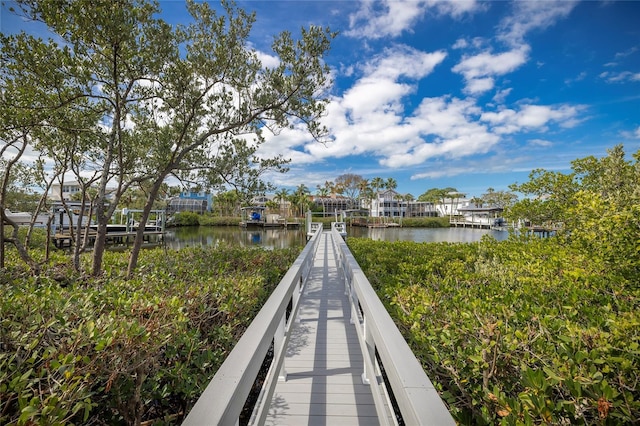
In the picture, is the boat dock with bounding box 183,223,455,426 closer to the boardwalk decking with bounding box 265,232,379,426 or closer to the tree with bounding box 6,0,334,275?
the boardwalk decking with bounding box 265,232,379,426

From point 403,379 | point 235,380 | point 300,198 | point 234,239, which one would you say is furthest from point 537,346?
point 300,198

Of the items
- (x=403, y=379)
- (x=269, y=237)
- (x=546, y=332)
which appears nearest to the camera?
(x=403, y=379)

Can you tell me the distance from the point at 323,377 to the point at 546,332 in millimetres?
1984

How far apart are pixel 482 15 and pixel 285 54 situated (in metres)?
7.98

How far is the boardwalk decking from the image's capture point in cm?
235

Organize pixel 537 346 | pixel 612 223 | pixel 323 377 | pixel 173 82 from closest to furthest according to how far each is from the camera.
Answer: pixel 537 346 → pixel 612 223 → pixel 323 377 → pixel 173 82

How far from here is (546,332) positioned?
192 cm

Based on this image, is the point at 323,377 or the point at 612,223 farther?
the point at 323,377

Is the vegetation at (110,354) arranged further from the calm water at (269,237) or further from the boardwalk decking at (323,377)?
the calm water at (269,237)

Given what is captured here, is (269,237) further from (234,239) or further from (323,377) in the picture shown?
(323,377)

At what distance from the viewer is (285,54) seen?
5832 mm

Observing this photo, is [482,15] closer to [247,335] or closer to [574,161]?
[574,161]

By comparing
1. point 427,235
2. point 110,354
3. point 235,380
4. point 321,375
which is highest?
point 235,380

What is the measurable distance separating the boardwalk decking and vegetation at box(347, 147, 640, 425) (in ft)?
2.28
